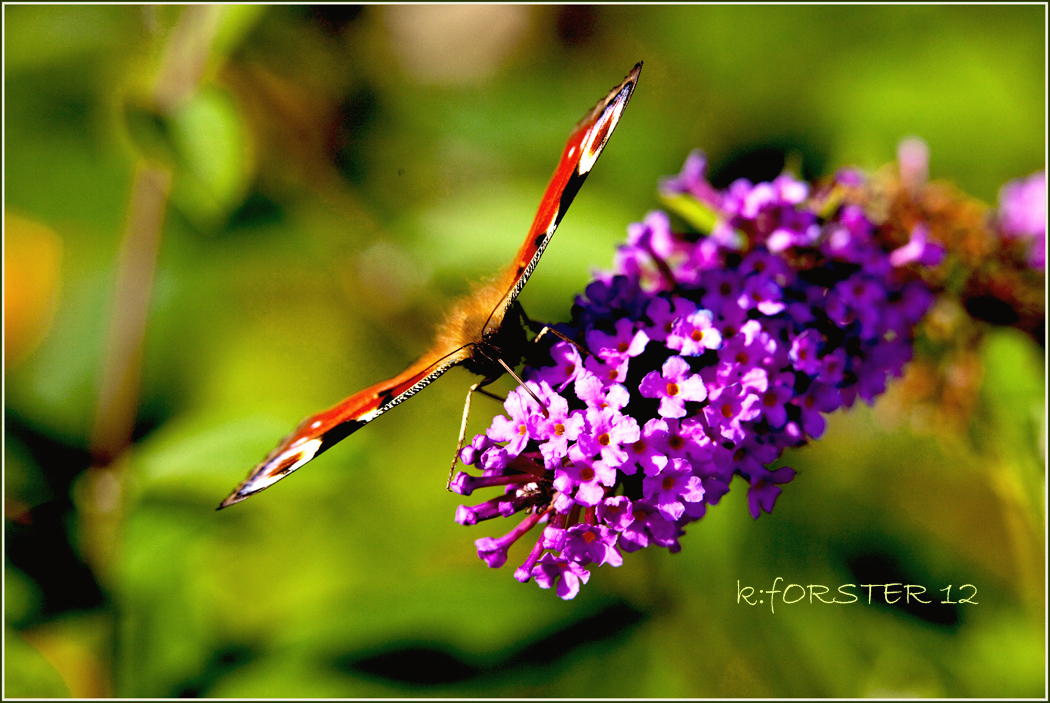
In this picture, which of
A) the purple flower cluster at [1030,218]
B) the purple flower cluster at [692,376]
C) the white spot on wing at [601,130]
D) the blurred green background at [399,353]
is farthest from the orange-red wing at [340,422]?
the purple flower cluster at [1030,218]

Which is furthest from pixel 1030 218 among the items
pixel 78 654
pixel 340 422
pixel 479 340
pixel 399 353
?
pixel 78 654

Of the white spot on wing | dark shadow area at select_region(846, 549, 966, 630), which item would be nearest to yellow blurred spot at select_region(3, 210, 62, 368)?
the white spot on wing

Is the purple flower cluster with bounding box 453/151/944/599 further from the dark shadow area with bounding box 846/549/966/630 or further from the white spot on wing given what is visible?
the dark shadow area with bounding box 846/549/966/630

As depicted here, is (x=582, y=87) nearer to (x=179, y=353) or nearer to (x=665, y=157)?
(x=665, y=157)

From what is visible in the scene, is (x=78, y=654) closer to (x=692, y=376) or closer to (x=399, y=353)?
(x=399, y=353)

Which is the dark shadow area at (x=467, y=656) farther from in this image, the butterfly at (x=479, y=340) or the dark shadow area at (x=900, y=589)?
the butterfly at (x=479, y=340)

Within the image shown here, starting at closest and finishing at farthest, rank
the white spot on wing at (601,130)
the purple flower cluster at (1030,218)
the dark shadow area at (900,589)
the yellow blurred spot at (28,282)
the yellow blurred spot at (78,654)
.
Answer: the white spot on wing at (601,130), the purple flower cluster at (1030,218), the yellow blurred spot at (78,654), the dark shadow area at (900,589), the yellow blurred spot at (28,282)

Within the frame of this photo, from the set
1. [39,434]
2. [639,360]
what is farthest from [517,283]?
[39,434]
